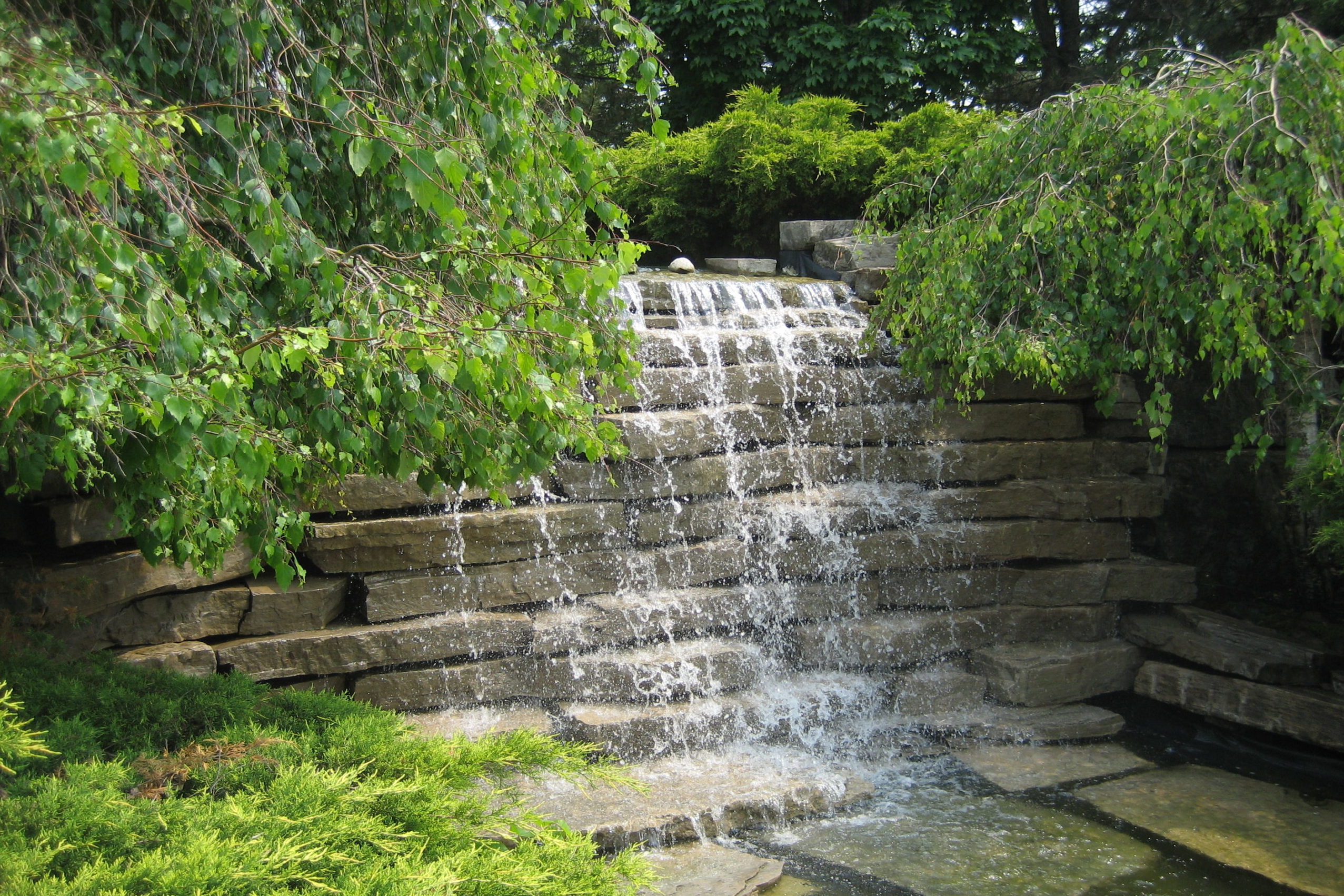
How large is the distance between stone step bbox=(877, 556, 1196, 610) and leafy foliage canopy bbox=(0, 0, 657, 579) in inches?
109

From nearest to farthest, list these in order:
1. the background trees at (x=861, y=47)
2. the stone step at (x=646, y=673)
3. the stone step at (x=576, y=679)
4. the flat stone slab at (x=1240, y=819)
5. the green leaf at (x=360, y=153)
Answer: the green leaf at (x=360, y=153) → the flat stone slab at (x=1240, y=819) → the stone step at (x=576, y=679) → the stone step at (x=646, y=673) → the background trees at (x=861, y=47)

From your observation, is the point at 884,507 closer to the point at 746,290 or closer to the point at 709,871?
the point at 746,290

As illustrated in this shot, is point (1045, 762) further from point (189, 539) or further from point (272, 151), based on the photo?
point (272, 151)

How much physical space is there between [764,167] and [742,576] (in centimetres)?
424

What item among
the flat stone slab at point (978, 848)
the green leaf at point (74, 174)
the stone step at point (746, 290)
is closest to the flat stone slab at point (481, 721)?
the flat stone slab at point (978, 848)

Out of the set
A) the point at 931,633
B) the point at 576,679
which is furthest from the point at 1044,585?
the point at 576,679

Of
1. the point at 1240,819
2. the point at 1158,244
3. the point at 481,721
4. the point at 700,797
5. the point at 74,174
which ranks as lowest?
the point at 1240,819

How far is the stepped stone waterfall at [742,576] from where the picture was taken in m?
4.36

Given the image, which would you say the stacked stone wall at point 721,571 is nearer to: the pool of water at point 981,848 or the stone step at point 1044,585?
the stone step at point 1044,585

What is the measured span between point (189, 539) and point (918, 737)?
3.76m

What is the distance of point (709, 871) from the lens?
12.3 feet

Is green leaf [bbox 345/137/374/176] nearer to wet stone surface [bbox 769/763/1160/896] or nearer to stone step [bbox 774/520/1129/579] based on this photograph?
wet stone surface [bbox 769/763/1160/896]

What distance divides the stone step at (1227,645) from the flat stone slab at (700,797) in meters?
2.27

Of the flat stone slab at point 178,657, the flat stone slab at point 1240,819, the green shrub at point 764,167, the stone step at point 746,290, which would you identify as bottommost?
the flat stone slab at point 1240,819
